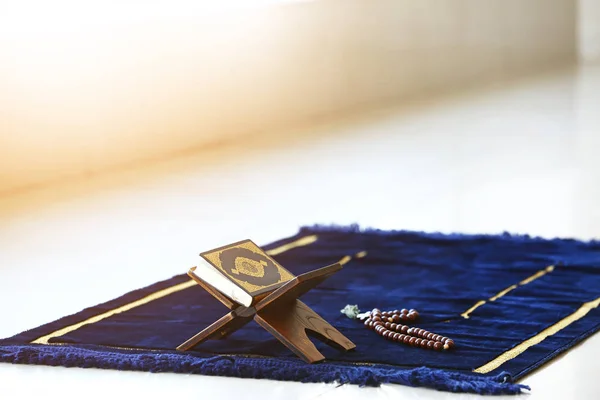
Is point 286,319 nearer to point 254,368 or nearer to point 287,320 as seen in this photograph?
point 287,320

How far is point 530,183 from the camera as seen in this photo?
14.6ft

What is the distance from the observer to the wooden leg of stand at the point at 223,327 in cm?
253

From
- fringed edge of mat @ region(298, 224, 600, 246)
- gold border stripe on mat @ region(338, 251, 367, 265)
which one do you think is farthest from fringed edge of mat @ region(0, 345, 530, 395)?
fringed edge of mat @ region(298, 224, 600, 246)

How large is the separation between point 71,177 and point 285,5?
202 centimetres

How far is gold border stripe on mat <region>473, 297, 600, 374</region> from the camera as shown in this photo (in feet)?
7.89

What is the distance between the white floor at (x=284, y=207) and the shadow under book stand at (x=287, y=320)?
0.51ft

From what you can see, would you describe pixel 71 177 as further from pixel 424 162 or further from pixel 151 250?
pixel 424 162

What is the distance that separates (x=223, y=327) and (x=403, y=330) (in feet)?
1.56

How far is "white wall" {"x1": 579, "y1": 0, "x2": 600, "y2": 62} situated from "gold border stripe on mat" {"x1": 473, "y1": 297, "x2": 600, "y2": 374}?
259 inches

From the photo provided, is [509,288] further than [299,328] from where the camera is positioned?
Yes

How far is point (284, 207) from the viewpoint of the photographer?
4.31 meters

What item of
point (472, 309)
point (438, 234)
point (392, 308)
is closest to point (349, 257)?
point (438, 234)

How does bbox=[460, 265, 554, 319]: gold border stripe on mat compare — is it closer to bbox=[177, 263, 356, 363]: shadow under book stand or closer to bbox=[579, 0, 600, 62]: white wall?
bbox=[177, 263, 356, 363]: shadow under book stand

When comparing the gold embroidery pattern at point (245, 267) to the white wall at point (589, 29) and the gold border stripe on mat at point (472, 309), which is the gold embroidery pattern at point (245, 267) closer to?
the gold border stripe on mat at point (472, 309)
